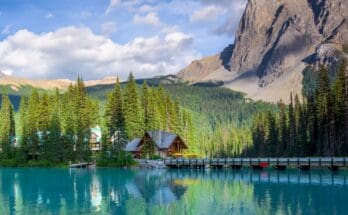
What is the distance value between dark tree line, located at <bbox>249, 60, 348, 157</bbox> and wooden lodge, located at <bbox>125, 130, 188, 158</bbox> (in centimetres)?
2637

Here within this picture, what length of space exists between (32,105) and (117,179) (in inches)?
1865

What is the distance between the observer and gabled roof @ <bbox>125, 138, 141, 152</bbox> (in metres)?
101

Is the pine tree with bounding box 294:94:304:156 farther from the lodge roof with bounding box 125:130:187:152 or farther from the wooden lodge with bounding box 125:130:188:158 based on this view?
the lodge roof with bounding box 125:130:187:152

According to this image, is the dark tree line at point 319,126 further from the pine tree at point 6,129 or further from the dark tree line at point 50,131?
the pine tree at point 6,129

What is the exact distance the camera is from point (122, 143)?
9831cm

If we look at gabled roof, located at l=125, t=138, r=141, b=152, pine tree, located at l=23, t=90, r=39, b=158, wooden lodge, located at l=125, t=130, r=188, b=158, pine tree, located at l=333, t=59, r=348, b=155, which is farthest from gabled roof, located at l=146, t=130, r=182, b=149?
pine tree, located at l=333, t=59, r=348, b=155

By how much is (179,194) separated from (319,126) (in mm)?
51502

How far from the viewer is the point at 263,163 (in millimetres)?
84875

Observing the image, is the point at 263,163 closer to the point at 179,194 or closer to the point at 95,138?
the point at 179,194

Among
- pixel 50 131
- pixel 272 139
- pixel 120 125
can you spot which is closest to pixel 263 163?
pixel 120 125

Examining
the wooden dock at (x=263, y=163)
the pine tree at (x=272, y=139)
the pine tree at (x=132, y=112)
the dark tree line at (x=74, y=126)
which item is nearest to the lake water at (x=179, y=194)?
the wooden dock at (x=263, y=163)

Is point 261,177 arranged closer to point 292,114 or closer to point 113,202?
point 113,202

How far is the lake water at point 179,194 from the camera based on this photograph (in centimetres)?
4284

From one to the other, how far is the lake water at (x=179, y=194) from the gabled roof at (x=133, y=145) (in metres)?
24.1
